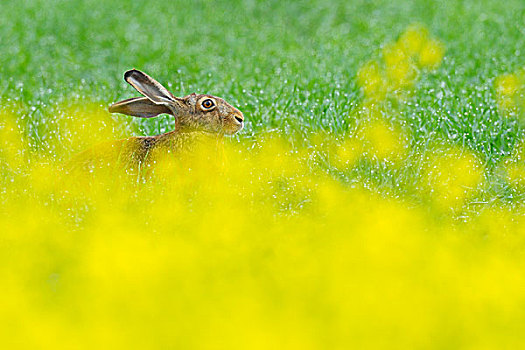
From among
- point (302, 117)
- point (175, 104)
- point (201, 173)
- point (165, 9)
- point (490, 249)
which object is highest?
point (165, 9)

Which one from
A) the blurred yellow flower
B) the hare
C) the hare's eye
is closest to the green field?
the blurred yellow flower

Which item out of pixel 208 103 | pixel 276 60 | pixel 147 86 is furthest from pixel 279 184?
pixel 276 60

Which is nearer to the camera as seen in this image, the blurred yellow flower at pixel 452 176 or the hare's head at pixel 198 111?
the blurred yellow flower at pixel 452 176

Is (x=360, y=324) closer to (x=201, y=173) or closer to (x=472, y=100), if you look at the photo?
(x=201, y=173)

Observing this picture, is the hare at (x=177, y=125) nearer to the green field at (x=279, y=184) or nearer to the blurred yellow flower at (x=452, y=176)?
the green field at (x=279, y=184)

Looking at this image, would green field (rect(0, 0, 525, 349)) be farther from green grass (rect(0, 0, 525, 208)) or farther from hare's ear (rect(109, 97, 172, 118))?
hare's ear (rect(109, 97, 172, 118))

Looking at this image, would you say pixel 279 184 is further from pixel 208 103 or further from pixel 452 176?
pixel 452 176

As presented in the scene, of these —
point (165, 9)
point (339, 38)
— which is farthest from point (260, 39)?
point (165, 9)

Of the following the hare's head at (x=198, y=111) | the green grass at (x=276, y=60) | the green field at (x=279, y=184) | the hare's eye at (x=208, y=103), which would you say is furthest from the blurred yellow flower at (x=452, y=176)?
the hare's eye at (x=208, y=103)
